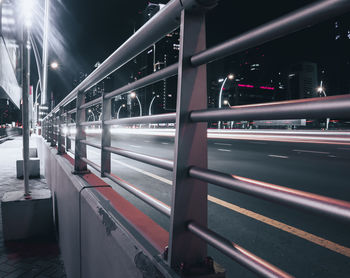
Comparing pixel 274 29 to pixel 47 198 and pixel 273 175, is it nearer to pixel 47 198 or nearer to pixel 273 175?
pixel 47 198

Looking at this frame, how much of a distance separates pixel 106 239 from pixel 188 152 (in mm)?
879

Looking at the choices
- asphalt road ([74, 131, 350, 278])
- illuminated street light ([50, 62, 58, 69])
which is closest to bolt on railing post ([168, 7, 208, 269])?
asphalt road ([74, 131, 350, 278])

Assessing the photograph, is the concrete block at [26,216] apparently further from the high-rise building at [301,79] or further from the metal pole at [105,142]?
the high-rise building at [301,79]

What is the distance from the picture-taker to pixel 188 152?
3.93 feet

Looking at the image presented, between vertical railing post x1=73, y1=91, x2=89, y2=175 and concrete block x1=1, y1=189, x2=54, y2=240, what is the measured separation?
1.43m

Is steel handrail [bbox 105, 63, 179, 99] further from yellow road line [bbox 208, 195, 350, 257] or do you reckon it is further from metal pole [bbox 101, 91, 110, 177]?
yellow road line [bbox 208, 195, 350, 257]

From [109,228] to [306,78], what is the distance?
496 feet

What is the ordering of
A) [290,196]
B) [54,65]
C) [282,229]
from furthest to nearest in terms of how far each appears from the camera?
[54,65] < [282,229] < [290,196]

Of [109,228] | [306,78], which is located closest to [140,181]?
[109,228]

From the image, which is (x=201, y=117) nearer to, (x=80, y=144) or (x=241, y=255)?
(x=241, y=255)

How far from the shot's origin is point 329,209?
62 centimetres

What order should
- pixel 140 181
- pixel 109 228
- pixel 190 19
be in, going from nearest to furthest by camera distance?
pixel 190 19
pixel 109 228
pixel 140 181

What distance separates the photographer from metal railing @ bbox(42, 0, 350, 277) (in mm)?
672

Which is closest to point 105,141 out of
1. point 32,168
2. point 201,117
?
point 201,117
